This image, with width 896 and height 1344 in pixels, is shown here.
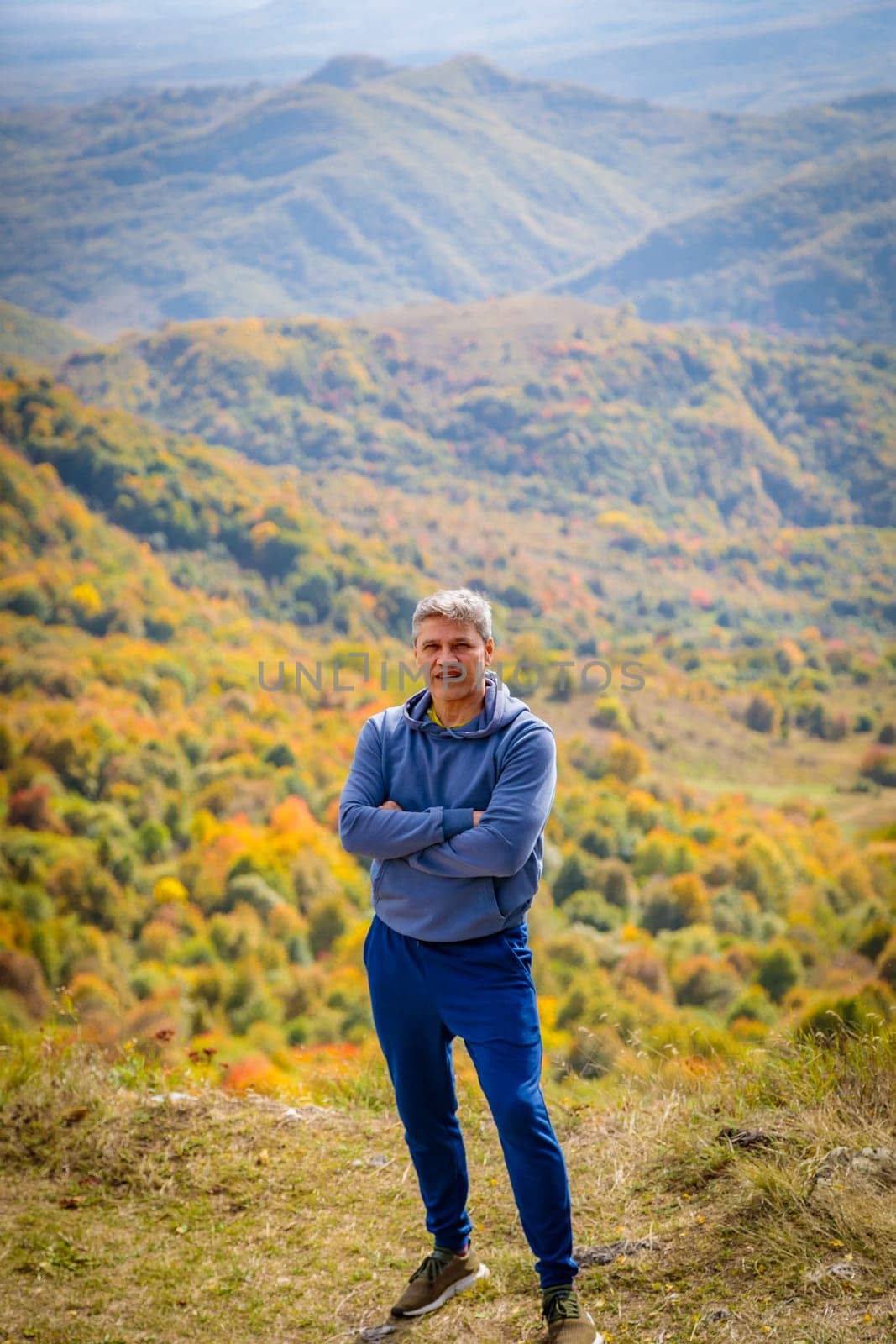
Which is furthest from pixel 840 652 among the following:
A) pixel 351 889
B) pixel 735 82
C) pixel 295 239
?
pixel 735 82

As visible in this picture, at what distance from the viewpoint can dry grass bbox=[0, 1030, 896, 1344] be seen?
7.72ft

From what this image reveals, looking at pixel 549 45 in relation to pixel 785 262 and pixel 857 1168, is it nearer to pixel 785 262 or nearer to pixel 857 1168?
pixel 785 262

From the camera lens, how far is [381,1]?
163 meters

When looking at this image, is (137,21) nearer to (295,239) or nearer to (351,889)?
(295,239)

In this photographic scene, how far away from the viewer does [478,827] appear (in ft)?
7.16

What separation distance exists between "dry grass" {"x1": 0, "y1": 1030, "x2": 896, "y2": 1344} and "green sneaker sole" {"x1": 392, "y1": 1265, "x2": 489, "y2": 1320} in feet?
0.08

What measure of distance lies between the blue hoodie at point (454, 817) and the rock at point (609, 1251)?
0.83m

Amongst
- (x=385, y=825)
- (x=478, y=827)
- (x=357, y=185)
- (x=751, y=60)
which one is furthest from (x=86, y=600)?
(x=751, y=60)

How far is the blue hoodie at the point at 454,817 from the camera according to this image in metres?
2.18

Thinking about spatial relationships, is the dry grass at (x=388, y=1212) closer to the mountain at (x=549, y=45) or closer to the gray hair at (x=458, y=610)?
the gray hair at (x=458, y=610)

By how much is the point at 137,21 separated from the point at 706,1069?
16597 cm

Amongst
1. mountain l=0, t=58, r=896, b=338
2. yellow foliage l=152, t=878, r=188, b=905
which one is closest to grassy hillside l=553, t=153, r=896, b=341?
mountain l=0, t=58, r=896, b=338

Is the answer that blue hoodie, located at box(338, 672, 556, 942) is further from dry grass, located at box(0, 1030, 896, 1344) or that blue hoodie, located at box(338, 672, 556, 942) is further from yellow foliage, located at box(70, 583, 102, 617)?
yellow foliage, located at box(70, 583, 102, 617)

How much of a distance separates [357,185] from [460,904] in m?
166
